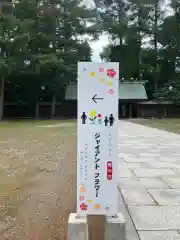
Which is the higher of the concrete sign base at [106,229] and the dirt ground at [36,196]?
the concrete sign base at [106,229]

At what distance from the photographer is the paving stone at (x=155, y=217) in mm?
2657

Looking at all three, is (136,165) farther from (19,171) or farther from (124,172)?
(19,171)

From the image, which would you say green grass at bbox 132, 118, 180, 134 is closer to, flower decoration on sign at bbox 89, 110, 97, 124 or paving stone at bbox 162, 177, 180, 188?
paving stone at bbox 162, 177, 180, 188

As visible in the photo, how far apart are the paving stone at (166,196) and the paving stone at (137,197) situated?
3.0 inches

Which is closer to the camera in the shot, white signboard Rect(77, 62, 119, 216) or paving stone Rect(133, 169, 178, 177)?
white signboard Rect(77, 62, 119, 216)

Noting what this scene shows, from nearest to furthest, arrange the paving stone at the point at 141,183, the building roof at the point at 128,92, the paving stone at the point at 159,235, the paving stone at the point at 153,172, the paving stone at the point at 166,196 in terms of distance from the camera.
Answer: the paving stone at the point at 159,235
the paving stone at the point at 166,196
the paving stone at the point at 141,183
the paving stone at the point at 153,172
the building roof at the point at 128,92

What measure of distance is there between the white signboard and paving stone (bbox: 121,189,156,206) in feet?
3.78

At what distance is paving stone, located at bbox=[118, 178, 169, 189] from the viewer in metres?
4.00

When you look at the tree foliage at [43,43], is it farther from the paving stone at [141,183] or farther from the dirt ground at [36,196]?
the paving stone at [141,183]

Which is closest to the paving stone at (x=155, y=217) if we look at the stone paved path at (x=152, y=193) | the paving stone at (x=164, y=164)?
the stone paved path at (x=152, y=193)

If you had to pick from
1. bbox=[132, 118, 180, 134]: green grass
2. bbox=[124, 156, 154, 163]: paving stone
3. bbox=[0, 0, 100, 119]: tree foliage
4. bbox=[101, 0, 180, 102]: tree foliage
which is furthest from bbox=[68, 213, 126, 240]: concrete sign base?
bbox=[101, 0, 180, 102]: tree foliage

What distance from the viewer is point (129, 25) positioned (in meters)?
33.9

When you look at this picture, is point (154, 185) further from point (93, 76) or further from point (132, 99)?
point (132, 99)

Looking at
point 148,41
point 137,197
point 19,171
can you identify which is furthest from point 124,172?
point 148,41
